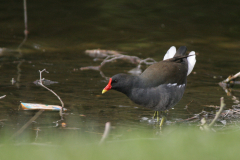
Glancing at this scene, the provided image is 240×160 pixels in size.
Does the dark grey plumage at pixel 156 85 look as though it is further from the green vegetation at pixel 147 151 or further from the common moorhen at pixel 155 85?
the green vegetation at pixel 147 151

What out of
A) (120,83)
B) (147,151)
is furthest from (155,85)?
(147,151)

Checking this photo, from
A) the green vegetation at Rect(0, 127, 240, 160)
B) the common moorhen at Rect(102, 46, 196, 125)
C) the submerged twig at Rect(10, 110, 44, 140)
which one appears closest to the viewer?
the green vegetation at Rect(0, 127, 240, 160)

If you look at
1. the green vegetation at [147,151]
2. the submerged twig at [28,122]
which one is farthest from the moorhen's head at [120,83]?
the green vegetation at [147,151]

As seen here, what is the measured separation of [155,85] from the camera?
16.8 feet

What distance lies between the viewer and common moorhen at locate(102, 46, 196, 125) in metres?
4.76

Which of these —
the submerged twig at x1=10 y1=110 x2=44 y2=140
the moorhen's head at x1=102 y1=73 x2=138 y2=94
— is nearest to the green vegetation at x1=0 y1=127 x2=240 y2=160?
the submerged twig at x1=10 y1=110 x2=44 y2=140

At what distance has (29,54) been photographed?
395 inches

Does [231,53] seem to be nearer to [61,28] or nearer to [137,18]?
[137,18]

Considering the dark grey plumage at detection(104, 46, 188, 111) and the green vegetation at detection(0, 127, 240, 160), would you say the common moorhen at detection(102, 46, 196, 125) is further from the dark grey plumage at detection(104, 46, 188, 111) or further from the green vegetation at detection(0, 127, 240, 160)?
the green vegetation at detection(0, 127, 240, 160)

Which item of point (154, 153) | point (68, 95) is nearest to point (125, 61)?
point (68, 95)

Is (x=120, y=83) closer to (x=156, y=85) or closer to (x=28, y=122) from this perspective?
(x=156, y=85)

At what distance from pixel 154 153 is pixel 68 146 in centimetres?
77

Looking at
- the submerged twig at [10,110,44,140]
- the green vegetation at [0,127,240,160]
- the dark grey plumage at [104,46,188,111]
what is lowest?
the submerged twig at [10,110,44,140]

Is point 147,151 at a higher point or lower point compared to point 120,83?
lower
